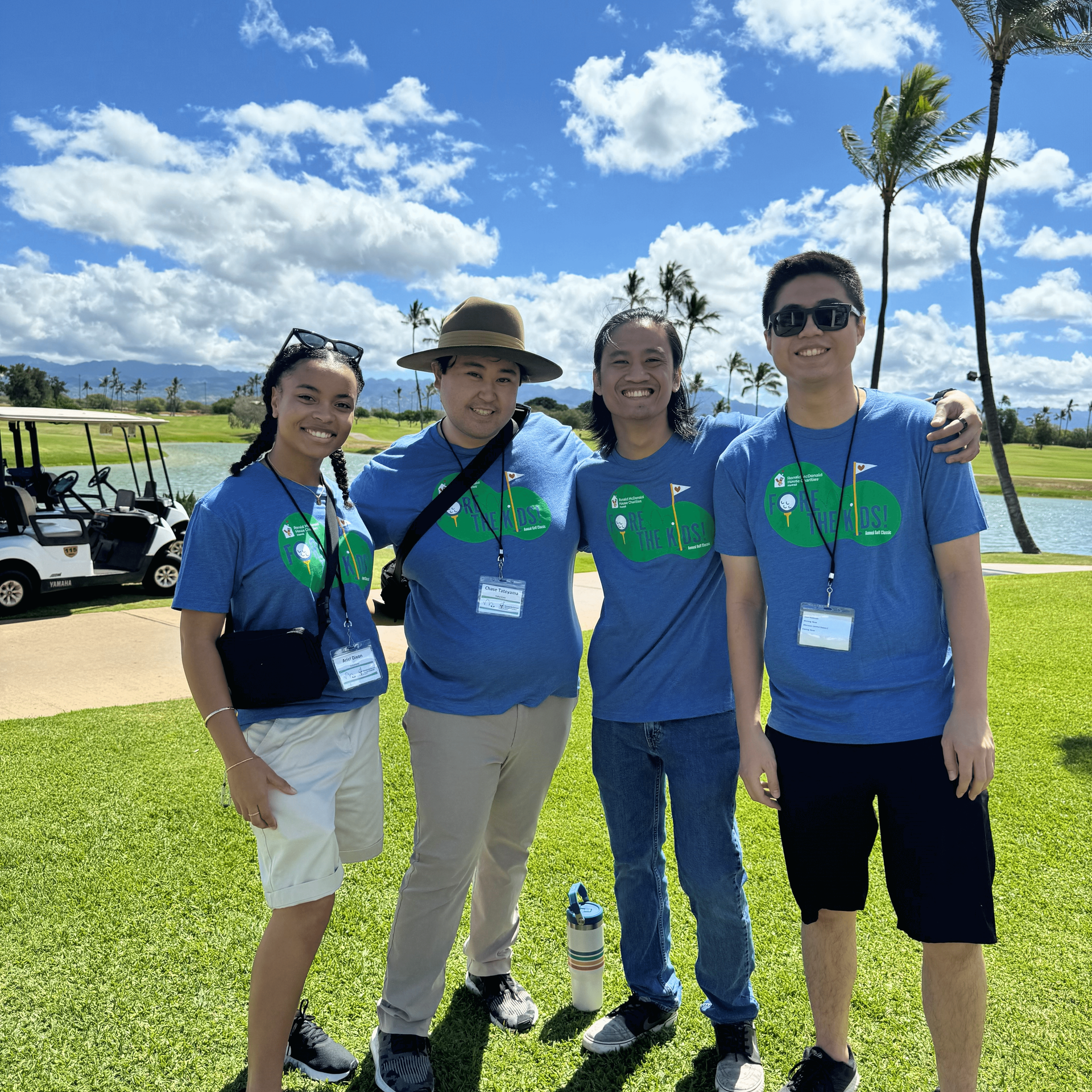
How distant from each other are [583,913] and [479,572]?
1.16 meters

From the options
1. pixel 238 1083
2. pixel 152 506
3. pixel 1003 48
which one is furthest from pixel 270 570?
pixel 1003 48

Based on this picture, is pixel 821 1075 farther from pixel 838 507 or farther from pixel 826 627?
pixel 838 507

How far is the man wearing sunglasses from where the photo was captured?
193cm

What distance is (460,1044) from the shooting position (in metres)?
2.53

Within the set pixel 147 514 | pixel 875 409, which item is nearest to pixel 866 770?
pixel 875 409

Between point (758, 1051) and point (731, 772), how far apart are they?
0.90 metres

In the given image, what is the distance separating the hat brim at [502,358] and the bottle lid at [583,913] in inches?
68.9

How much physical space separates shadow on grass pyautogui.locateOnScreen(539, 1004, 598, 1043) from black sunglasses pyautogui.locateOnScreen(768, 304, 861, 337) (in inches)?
90.4

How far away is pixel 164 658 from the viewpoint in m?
7.03

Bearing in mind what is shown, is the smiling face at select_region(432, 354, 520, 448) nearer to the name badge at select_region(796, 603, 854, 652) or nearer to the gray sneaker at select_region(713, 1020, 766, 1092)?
the name badge at select_region(796, 603, 854, 652)

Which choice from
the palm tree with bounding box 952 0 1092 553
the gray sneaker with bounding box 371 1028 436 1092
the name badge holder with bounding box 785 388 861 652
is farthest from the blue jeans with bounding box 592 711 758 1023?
the palm tree with bounding box 952 0 1092 553

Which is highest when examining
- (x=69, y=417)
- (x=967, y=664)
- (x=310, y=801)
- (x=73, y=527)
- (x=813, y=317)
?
(x=69, y=417)

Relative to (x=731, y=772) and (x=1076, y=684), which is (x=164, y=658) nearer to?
(x=731, y=772)

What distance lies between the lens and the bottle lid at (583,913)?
251 centimetres
